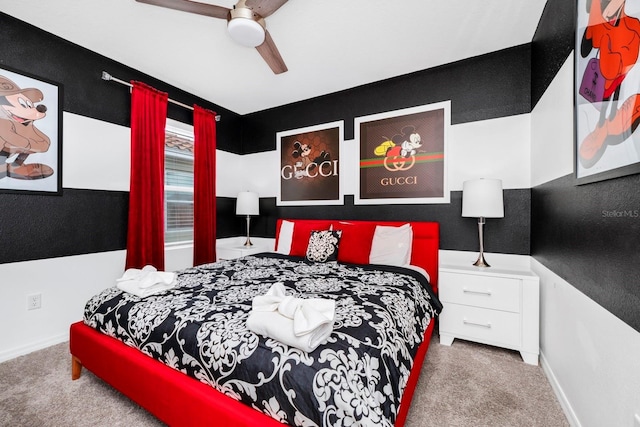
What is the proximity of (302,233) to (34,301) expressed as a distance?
242cm

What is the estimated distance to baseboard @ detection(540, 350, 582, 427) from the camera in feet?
4.61

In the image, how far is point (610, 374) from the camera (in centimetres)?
109

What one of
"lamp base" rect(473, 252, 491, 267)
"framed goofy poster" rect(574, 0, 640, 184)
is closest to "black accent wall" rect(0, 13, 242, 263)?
"lamp base" rect(473, 252, 491, 267)

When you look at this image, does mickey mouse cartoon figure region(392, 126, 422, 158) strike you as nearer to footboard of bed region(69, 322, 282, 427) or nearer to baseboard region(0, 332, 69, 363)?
footboard of bed region(69, 322, 282, 427)

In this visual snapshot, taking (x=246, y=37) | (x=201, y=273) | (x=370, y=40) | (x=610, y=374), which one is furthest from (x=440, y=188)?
(x=201, y=273)

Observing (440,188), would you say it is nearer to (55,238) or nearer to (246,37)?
(246,37)

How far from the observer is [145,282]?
5.59ft

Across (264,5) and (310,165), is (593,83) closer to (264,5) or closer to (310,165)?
(264,5)

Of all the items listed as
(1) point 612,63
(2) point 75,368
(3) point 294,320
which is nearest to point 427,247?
(1) point 612,63

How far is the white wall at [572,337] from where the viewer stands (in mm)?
1008

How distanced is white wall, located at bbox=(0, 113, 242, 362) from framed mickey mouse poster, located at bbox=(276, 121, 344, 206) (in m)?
1.81

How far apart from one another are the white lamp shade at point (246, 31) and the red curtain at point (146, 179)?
5.43 ft

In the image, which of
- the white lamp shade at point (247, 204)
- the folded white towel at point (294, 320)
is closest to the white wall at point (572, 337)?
the folded white towel at point (294, 320)

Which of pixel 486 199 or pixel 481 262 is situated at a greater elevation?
pixel 486 199
